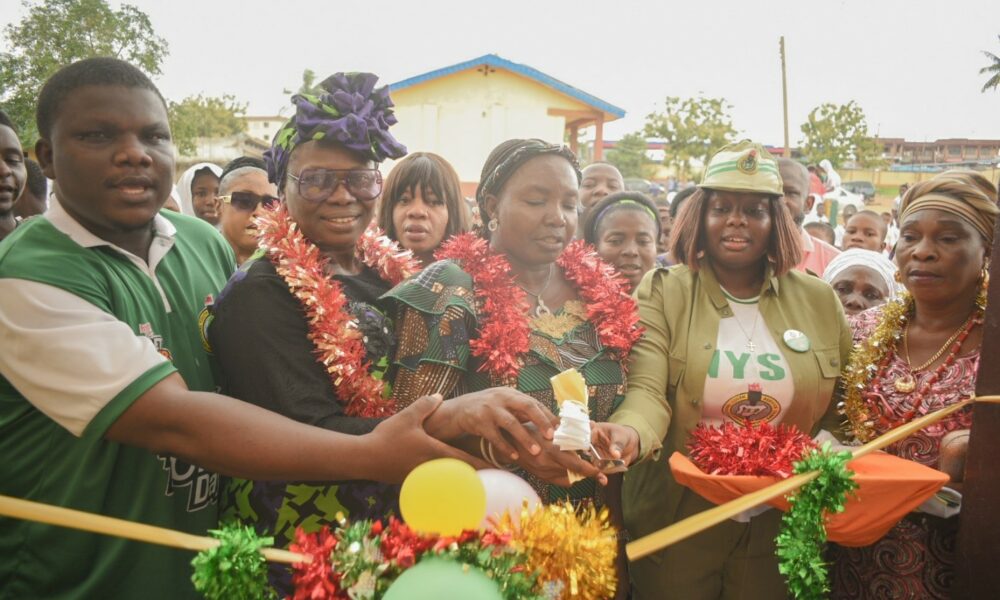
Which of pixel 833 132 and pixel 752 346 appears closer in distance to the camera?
pixel 752 346

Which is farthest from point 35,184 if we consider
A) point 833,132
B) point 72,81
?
point 833,132

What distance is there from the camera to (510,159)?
2.46 m

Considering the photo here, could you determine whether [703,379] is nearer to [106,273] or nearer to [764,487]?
[764,487]

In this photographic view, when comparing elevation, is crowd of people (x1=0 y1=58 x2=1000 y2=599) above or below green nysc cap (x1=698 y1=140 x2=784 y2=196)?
below

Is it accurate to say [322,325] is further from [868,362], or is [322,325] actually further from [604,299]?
[868,362]

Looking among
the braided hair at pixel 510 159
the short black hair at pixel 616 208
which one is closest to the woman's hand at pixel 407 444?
the braided hair at pixel 510 159

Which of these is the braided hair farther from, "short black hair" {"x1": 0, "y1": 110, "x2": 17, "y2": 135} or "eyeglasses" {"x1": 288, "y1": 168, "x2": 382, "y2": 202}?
"short black hair" {"x1": 0, "y1": 110, "x2": 17, "y2": 135}

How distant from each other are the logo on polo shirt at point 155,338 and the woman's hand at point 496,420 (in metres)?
0.90

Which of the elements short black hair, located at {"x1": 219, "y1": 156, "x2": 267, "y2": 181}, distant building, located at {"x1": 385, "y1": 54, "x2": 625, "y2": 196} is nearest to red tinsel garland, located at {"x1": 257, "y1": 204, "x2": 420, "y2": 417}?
Result: short black hair, located at {"x1": 219, "y1": 156, "x2": 267, "y2": 181}

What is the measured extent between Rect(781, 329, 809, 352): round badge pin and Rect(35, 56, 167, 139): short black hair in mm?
2641

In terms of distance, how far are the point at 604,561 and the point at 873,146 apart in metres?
30.8

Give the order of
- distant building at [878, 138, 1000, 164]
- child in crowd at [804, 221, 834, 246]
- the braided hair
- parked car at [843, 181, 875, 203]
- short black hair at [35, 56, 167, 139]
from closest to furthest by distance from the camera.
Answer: short black hair at [35, 56, 167, 139] < the braided hair < child in crowd at [804, 221, 834, 246] < parked car at [843, 181, 875, 203] < distant building at [878, 138, 1000, 164]

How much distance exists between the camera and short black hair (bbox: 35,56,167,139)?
1937 millimetres

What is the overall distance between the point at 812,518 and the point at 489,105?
16455 millimetres
